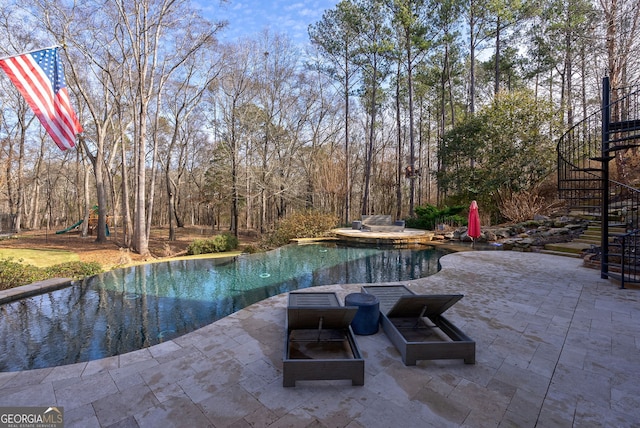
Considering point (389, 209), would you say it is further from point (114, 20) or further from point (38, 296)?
point (38, 296)

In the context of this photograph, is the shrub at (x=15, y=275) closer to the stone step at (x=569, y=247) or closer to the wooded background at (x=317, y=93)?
the wooded background at (x=317, y=93)

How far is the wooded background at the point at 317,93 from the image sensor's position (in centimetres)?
1134

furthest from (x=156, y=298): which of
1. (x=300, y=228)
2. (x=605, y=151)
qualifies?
(x=605, y=151)

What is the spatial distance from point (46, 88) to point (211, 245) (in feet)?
26.5

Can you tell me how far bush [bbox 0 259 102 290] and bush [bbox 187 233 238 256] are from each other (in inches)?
142

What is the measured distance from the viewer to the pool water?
149 inches

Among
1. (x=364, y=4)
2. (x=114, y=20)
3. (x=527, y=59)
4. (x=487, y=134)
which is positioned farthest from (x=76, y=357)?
(x=527, y=59)

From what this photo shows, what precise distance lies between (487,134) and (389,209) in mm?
10154

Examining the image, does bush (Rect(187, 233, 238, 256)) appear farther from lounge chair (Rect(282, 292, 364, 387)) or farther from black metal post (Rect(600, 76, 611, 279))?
black metal post (Rect(600, 76, 611, 279))

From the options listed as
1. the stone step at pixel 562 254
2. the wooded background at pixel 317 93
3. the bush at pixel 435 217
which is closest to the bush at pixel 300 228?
the wooded background at pixel 317 93

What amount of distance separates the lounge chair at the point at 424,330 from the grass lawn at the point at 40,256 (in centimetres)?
1055

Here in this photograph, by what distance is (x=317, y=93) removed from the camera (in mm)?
20516

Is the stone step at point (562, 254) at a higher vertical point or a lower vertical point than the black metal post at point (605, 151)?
lower

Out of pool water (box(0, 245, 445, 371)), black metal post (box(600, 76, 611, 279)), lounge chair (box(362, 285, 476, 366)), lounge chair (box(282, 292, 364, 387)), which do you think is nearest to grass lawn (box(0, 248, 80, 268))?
pool water (box(0, 245, 445, 371))
